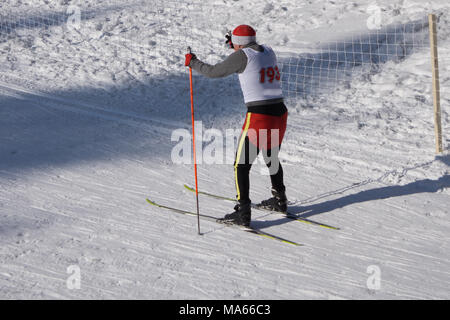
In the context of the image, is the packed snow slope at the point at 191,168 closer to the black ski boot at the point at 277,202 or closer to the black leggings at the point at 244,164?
the black ski boot at the point at 277,202

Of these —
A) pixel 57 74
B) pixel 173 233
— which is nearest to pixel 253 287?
pixel 173 233

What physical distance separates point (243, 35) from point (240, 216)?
1672 mm

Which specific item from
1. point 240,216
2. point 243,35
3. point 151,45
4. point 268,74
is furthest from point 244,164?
point 151,45

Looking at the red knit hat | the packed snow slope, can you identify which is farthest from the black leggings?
the red knit hat

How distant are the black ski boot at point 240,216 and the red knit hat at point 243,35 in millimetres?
1495

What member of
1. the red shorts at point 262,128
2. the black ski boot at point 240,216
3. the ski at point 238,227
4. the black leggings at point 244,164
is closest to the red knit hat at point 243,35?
the red shorts at point 262,128

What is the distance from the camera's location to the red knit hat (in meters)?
4.89

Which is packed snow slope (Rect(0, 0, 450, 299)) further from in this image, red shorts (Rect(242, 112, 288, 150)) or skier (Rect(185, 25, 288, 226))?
red shorts (Rect(242, 112, 288, 150))

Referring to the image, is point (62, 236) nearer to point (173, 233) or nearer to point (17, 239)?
point (17, 239)

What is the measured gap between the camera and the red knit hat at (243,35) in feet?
16.1

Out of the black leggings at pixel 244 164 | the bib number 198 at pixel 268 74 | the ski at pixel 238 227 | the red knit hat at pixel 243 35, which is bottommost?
the ski at pixel 238 227

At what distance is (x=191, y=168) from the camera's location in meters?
6.79

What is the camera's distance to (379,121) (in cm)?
789

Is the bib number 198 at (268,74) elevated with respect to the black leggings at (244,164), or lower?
elevated
